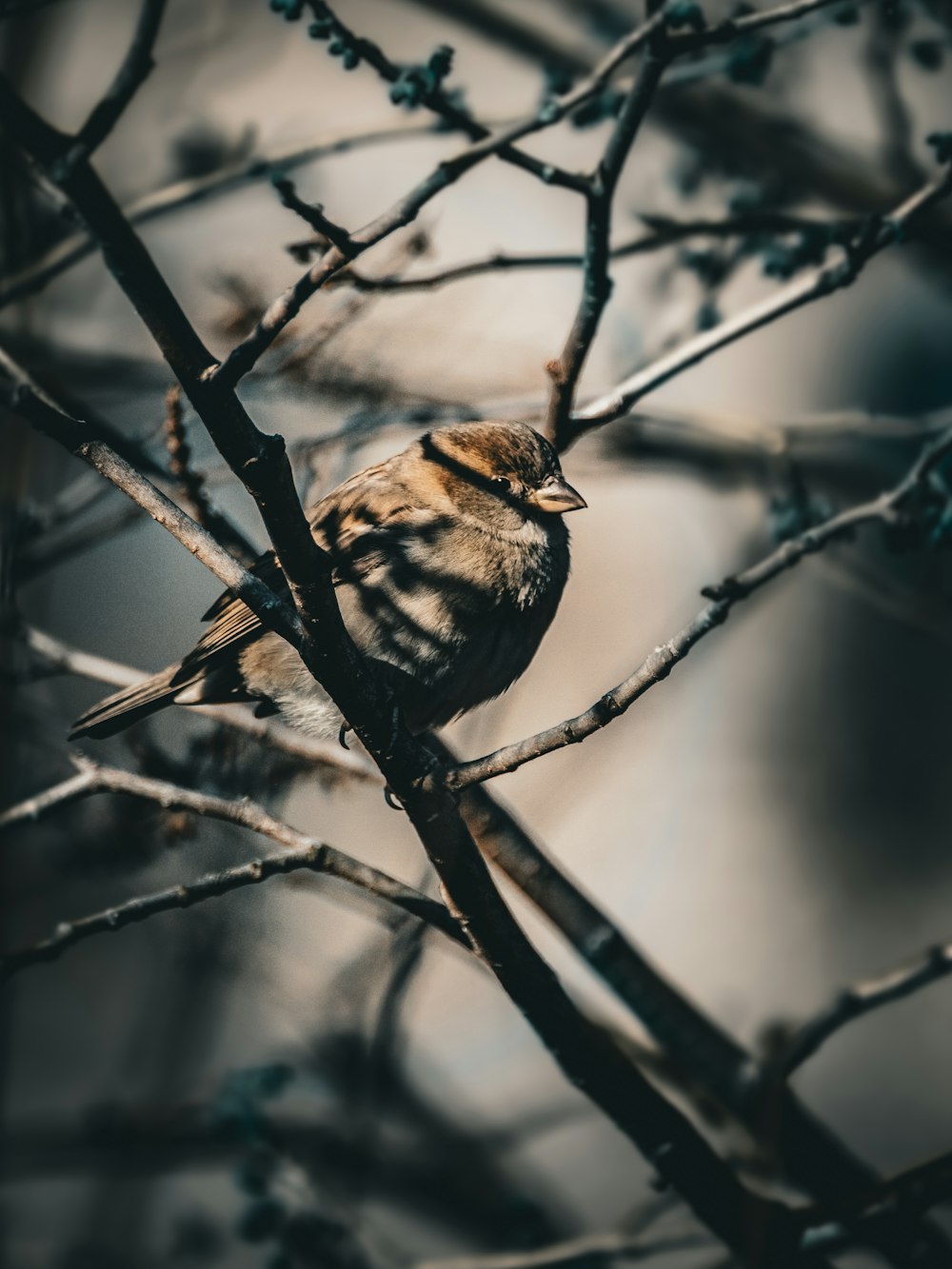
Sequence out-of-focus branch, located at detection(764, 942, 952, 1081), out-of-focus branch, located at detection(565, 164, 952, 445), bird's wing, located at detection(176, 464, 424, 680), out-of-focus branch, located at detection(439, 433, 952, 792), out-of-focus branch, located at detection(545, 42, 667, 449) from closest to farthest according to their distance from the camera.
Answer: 1. out-of-focus branch, located at detection(439, 433, 952, 792)
2. out-of-focus branch, located at detection(545, 42, 667, 449)
3. out-of-focus branch, located at detection(565, 164, 952, 445)
4. out-of-focus branch, located at detection(764, 942, 952, 1081)
5. bird's wing, located at detection(176, 464, 424, 680)

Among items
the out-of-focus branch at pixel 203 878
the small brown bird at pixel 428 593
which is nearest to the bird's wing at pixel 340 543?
the small brown bird at pixel 428 593

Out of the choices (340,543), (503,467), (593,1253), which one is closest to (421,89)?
(503,467)

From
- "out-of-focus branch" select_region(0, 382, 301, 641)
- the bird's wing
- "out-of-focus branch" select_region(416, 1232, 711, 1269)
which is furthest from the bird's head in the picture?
"out-of-focus branch" select_region(416, 1232, 711, 1269)

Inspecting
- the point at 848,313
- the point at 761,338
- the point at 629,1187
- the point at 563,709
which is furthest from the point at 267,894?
the point at 848,313

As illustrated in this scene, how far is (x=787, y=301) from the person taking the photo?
7.96ft

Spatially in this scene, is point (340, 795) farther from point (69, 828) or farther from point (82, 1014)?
point (82, 1014)

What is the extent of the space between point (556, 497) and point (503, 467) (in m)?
0.23

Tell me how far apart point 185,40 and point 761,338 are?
2943 millimetres

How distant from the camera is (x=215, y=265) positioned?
3.11 meters

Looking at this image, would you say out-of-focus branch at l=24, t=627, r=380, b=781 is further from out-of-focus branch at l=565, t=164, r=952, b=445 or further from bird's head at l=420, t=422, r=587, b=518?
out-of-focus branch at l=565, t=164, r=952, b=445

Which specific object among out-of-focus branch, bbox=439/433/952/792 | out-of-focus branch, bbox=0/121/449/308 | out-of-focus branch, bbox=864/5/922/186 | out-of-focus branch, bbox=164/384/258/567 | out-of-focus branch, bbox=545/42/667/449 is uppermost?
out-of-focus branch, bbox=0/121/449/308

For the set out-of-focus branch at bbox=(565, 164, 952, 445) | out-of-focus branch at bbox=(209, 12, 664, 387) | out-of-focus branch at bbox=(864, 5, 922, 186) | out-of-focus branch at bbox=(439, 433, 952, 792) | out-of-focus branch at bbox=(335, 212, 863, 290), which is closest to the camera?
out-of-focus branch at bbox=(209, 12, 664, 387)

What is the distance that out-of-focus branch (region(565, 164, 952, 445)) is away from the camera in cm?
237

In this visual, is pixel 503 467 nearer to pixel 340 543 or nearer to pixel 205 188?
pixel 340 543
